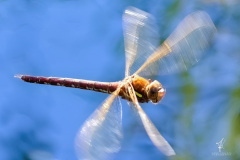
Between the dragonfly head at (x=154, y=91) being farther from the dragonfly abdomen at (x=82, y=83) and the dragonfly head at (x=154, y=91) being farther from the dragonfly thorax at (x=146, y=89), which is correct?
the dragonfly abdomen at (x=82, y=83)

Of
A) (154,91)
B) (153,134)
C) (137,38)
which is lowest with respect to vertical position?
(153,134)

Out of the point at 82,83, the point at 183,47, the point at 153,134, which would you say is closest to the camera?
the point at 153,134

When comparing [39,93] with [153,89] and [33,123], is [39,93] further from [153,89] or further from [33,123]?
[153,89]

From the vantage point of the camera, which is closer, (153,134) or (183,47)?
(153,134)

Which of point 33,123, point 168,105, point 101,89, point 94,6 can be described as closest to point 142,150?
point 168,105

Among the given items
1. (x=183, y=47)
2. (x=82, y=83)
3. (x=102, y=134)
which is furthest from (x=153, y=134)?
(x=82, y=83)

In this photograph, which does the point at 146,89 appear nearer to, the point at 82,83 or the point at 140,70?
the point at 140,70

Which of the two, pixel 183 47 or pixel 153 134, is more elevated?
pixel 183 47

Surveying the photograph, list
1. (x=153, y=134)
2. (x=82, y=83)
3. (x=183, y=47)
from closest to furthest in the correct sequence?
1. (x=153, y=134)
2. (x=183, y=47)
3. (x=82, y=83)
